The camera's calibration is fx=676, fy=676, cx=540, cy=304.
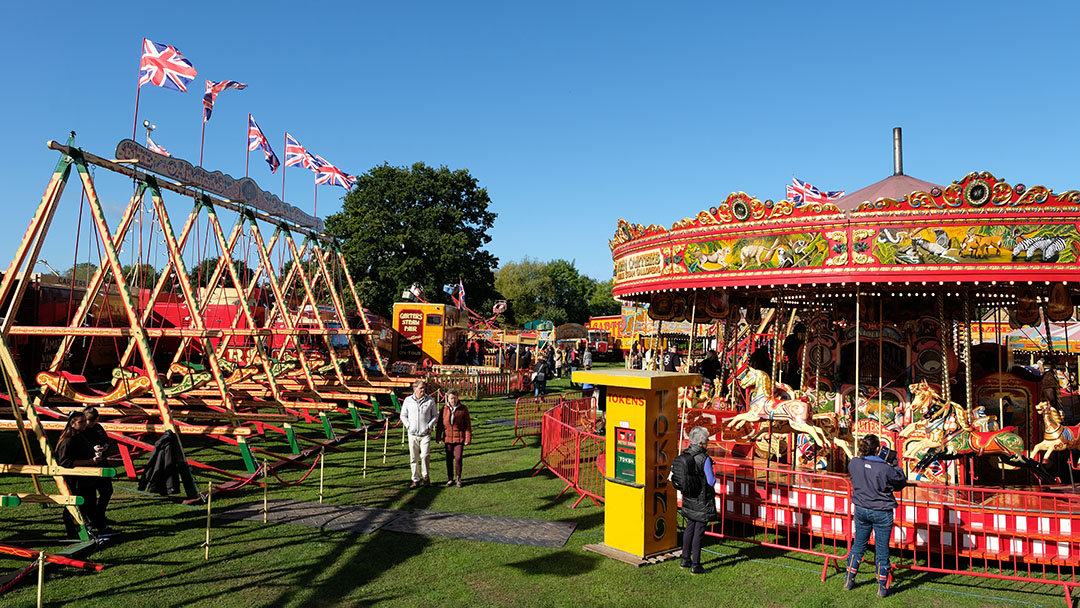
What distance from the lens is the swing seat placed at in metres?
12.1

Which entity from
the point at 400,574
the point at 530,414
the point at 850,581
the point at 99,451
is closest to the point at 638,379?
the point at 850,581

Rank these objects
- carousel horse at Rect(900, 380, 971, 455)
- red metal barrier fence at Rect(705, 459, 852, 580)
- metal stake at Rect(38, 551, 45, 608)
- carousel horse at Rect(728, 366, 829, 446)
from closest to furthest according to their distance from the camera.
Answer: metal stake at Rect(38, 551, 45, 608) → red metal barrier fence at Rect(705, 459, 852, 580) → carousel horse at Rect(900, 380, 971, 455) → carousel horse at Rect(728, 366, 829, 446)

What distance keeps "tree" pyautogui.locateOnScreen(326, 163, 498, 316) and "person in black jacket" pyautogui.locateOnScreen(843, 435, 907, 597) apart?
35397mm

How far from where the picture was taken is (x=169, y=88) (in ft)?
38.3

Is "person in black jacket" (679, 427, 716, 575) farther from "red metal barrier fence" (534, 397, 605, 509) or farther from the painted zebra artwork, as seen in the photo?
the painted zebra artwork

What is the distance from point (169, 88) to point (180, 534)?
7.85m

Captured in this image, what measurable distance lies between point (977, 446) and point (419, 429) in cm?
772

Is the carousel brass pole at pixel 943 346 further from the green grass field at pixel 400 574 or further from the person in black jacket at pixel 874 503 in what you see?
the person in black jacket at pixel 874 503

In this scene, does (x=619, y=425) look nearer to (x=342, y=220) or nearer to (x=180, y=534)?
(x=180, y=534)

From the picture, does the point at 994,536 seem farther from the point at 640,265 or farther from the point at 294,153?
the point at 294,153

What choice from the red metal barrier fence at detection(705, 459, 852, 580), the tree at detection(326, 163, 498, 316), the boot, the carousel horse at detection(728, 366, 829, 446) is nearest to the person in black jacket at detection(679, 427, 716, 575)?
the red metal barrier fence at detection(705, 459, 852, 580)

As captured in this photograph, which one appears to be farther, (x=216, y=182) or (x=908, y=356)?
(x=216, y=182)

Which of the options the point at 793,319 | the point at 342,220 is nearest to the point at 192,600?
the point at 793,319

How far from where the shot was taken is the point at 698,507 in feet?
22.2
